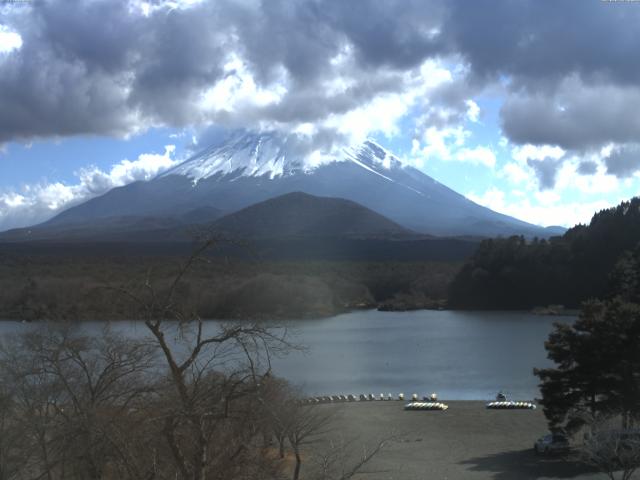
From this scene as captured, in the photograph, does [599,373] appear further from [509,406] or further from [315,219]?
[315,219]

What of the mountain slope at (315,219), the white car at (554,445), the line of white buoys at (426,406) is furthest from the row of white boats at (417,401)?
the mountain slope at (315,219)

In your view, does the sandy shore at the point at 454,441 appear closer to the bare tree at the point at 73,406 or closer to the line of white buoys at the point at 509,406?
the line of white buoys at the point at 509,406

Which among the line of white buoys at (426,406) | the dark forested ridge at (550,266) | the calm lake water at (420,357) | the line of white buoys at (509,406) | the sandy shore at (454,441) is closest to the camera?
the sandy shore at (454,441)

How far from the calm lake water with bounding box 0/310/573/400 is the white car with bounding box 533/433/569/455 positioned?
6.67m

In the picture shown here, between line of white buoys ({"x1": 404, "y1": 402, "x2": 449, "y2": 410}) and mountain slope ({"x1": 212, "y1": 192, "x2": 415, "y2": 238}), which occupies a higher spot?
mountain slope ({"x1": 212, "y1": 192, "x2": 415, "y2": 238})

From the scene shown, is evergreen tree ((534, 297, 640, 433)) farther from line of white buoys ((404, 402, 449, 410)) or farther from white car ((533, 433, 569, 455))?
line of white buoys ((404, 402, 449, 410))

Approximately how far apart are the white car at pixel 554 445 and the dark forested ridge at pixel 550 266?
45.8 meters

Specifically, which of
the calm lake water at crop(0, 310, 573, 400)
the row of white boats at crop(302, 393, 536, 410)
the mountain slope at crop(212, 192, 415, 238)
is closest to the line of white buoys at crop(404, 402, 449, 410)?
the row of white boats at crop(302, 393, 536, 410)

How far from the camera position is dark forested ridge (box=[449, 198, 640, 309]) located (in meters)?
62.3

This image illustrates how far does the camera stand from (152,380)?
9.47 meters

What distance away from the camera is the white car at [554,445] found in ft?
52.4

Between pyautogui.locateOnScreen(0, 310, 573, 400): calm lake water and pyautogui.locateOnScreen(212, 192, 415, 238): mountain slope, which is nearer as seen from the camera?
pyautogui.locateOnScreen(0, 310, 573, 400): calm lake water

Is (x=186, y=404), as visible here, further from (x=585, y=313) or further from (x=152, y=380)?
(x=585, y=313)

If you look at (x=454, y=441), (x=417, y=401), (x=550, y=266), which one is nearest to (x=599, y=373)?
(x=454, y=441)
